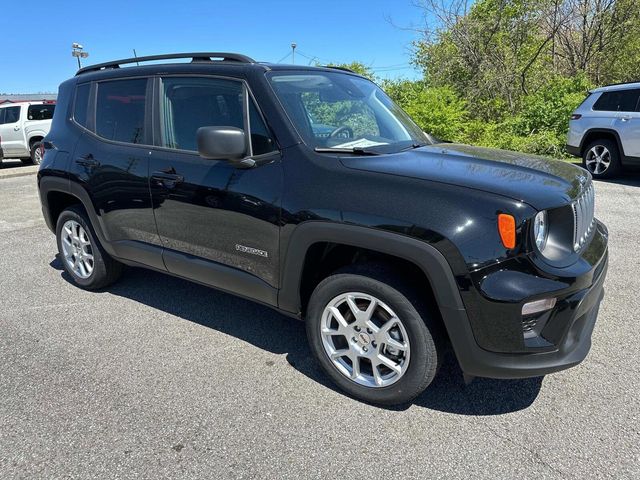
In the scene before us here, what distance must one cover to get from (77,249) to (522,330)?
151 inches

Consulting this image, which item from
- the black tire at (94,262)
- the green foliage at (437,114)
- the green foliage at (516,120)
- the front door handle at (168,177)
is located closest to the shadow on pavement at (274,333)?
the black tire at (94,262)

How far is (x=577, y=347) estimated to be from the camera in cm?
241

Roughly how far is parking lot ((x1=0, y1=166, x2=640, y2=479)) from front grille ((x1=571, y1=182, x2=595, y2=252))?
89cm

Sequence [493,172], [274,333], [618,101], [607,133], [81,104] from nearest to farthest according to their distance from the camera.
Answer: [493,172] < [274,333] < [81,104] < [618,101] < [607,133]

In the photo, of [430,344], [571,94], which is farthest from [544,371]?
[571,94]

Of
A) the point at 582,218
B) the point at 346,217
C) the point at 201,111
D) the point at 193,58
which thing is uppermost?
the point at 193,58

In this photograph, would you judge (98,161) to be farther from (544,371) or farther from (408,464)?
(544,371)

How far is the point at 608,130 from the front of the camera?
29.4 feet

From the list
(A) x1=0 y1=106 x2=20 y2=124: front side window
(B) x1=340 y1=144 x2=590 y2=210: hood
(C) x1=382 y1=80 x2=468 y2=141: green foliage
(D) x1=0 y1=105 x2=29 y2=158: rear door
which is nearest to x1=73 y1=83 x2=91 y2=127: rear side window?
(B) x1=340 y1=144 x2=590 y2=210: hood

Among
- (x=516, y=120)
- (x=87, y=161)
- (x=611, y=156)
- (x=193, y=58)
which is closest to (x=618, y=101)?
(x=611, y=156)

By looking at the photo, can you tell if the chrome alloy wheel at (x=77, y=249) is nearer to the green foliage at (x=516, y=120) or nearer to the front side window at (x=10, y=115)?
the green foliage at (x=516, y=120)

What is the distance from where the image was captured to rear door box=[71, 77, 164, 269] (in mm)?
3514

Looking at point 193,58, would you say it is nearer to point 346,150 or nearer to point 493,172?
point 346,150

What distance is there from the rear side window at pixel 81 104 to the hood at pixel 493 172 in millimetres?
2604
